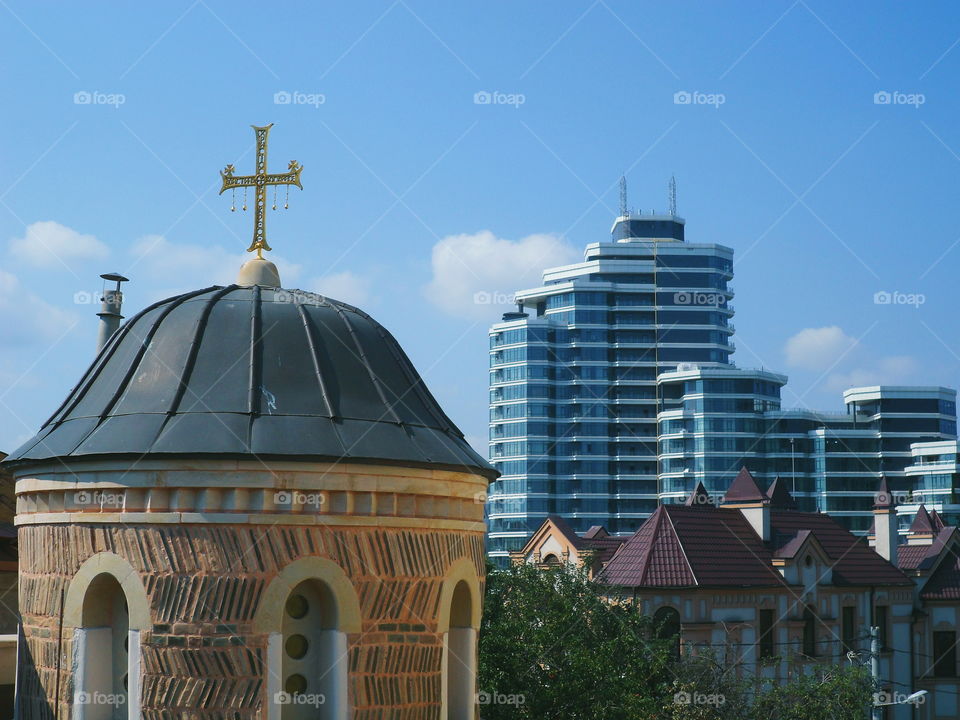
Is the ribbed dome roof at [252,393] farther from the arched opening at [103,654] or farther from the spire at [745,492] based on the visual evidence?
the spire at [745,492]

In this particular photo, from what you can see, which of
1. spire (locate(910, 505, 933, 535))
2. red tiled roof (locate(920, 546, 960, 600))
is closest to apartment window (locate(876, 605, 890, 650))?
red tiled roof (locate(920, 546, 960, 600))

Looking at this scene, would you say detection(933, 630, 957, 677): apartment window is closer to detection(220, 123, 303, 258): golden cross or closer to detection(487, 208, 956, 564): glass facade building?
detection(220, 123, 303, 258): golden cross

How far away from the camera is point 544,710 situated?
898 inches

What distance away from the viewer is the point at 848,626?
4331 cm

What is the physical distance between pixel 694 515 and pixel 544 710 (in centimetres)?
1875

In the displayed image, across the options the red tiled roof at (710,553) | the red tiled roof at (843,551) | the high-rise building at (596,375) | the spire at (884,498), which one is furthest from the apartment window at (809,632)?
the high-rise building at (596,375)

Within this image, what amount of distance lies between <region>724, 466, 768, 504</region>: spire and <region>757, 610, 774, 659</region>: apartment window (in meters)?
4.42

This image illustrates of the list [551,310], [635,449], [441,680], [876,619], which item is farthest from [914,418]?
[441,680]

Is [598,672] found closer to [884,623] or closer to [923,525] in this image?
[884,623]

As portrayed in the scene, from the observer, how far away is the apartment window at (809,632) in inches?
1585

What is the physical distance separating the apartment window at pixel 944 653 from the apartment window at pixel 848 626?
6.51 meters

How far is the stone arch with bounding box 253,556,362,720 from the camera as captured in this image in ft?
37.4

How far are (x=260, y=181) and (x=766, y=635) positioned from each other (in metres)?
29.6

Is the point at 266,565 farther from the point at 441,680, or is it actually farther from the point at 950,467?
the point at 950,467
